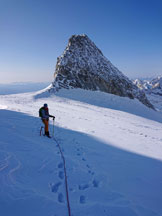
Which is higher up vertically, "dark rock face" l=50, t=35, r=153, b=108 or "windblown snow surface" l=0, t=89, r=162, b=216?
"dark rock face" l=50, t=35, r=153, b=108

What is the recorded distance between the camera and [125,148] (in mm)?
6324

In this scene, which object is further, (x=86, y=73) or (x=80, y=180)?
(x=86, y=73)

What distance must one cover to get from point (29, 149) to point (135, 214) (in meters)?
4.22

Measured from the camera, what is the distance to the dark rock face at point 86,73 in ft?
109

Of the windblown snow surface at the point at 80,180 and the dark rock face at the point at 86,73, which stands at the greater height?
the dark rock face at the point at 86,73

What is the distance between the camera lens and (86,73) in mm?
34656

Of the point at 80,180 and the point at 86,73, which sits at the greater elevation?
the point at 86,73

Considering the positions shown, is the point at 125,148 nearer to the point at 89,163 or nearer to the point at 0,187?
the point at 89,163

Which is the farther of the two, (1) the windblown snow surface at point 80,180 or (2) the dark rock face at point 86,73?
(2) the dark rock face at point 86,73

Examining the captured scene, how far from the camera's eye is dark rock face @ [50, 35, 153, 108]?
33.3 metres

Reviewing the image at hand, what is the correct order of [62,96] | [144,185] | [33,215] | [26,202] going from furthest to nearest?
[62,96] < [144,185] < [26,202] < [33,215]

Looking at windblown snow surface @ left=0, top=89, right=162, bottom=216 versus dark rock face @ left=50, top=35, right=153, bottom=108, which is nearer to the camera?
windblown snow surface @ left=0, top=89, right=162, bottom=216

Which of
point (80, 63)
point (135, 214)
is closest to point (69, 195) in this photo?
point (135, 214)

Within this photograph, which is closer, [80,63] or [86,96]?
[86,96]
